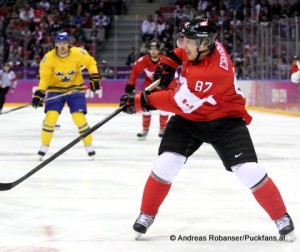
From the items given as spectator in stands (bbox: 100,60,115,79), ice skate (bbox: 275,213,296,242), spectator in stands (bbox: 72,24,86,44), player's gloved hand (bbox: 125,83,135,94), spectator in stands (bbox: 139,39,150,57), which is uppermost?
ice skate (bbox: 275,213,296,242)

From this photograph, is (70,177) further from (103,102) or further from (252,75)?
(103,102)

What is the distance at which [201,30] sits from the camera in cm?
396

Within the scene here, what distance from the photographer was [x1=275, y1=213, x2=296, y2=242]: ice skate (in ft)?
13.0

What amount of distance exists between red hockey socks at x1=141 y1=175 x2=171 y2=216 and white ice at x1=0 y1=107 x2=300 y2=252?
0.14 metres

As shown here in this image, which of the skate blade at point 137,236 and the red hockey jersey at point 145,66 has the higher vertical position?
the skate blade at point 137,236

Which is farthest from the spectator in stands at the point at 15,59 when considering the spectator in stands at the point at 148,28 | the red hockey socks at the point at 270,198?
the red hockey socks at the point at 270,198

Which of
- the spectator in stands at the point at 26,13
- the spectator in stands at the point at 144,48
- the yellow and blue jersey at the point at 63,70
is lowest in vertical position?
the spectator in stands at the point at 144,48

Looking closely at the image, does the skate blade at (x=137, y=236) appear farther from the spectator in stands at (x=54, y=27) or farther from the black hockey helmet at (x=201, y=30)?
the spectator in stands at (x=54, y=27)

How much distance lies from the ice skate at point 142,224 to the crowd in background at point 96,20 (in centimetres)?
1487

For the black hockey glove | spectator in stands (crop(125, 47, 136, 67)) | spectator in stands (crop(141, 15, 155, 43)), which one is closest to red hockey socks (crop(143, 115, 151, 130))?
the black hockey glove

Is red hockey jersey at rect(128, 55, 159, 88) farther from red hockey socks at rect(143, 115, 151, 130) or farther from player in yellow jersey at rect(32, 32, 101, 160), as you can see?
player in yellow jersey at rect(32, 32, 101, 160)

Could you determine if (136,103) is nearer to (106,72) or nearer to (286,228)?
(286,228)

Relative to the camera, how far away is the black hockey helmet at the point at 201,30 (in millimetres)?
3945

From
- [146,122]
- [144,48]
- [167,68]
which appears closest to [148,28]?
[144,48]
